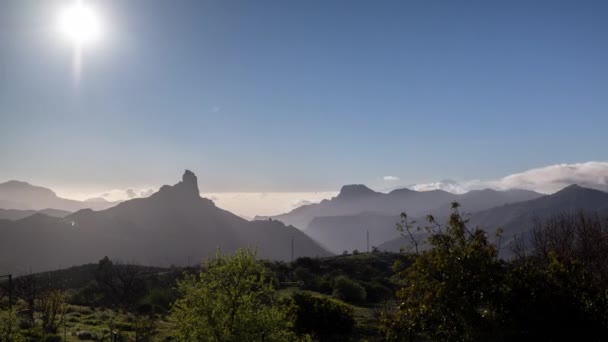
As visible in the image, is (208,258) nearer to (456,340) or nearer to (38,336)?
(456,340)

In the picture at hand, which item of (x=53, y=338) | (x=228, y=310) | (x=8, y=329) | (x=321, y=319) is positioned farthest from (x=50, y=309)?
(x=228, y=310)

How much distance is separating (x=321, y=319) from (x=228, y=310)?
49.2ft

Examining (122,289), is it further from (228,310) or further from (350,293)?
(228,310)

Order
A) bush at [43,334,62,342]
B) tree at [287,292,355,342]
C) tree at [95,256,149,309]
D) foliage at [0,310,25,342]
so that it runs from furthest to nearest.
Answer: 1. tree at [95,256,149,309]
2. tree at [287,292,355,342]
3. bush at [43,334,62,342]
4. foliage at [0,310,25,342]

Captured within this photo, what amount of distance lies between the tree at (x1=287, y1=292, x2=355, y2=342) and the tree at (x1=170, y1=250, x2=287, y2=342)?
41.5 feet

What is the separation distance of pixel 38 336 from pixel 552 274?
3111 cm

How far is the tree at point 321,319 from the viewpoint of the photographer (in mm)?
30656

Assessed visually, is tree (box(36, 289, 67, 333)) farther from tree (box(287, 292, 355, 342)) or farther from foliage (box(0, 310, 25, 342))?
tree (box(287, 292, 355, 342))

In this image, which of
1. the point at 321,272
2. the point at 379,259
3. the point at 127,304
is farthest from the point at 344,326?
the point at 379,259

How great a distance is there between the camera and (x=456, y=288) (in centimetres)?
1391

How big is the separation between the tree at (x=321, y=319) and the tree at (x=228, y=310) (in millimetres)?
12645

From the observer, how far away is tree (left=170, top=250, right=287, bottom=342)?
16812 mm

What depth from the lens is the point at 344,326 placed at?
31.6 m

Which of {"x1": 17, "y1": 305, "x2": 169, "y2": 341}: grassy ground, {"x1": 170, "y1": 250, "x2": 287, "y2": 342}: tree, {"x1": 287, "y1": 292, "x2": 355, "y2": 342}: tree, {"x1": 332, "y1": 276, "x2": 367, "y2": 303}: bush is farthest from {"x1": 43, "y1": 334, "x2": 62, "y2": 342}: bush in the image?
{"x1": 332, "y1": 276, "x2": 367, "y2": 303}: bush
